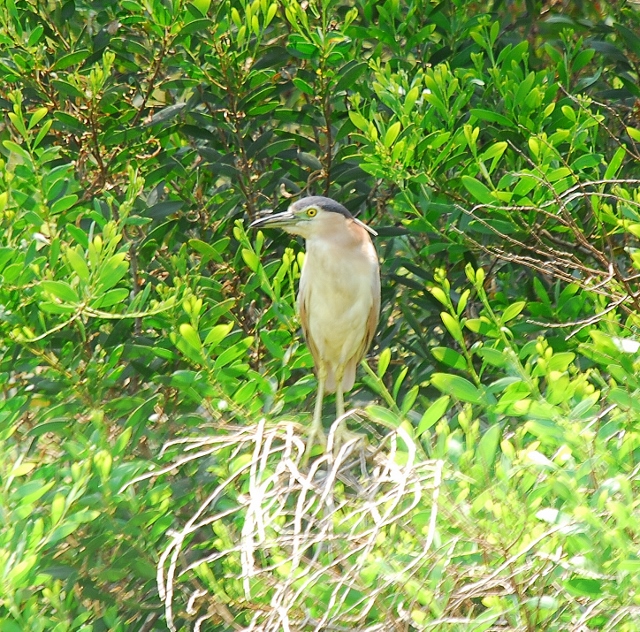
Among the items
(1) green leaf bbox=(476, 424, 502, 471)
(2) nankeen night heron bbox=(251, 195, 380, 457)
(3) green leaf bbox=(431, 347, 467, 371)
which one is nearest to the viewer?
(1) green leaf bbox=(476, 424, 502, 471)

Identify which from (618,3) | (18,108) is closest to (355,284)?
(18,108)

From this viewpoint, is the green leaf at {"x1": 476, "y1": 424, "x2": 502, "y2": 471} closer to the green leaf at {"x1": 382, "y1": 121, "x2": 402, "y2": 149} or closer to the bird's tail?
the green leaf at {"x1": 382, "y1": 121, "x2": 402, "y2": 149}

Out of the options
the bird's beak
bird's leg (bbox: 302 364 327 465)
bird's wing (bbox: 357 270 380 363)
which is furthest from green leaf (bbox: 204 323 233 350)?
bird's wing (bbox: 357 270 380 363)

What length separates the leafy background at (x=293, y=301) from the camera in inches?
95.9

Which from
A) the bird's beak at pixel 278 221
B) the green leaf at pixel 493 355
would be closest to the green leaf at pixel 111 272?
the bird's beak at pixel 278 221

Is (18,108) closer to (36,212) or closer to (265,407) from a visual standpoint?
(36,212)

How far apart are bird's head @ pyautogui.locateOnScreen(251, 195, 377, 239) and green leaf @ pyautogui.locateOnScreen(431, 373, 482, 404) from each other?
101cm

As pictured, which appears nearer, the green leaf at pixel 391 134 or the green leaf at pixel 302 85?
the green leaf at pixel 391 134

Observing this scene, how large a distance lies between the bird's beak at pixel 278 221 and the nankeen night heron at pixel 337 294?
49 mm

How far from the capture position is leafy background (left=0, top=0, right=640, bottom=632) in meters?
2.44

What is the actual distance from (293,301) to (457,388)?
85cm

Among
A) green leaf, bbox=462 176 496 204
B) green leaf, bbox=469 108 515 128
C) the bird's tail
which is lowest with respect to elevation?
the bird's tail

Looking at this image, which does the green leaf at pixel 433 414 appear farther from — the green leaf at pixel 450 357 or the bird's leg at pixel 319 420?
the bird's leg at pixel 319 420

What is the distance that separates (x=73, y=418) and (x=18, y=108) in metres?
1.04
